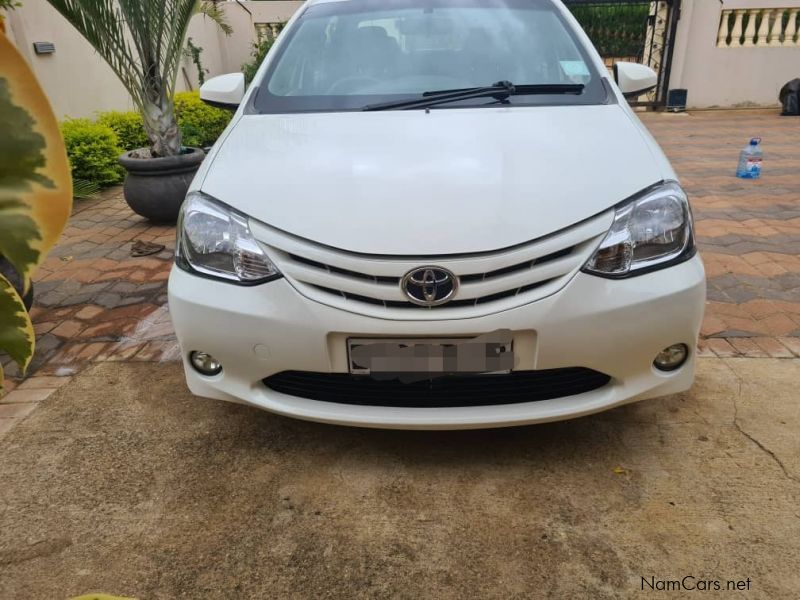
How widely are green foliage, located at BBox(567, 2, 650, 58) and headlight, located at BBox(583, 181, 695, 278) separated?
435 inches

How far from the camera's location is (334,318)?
1.79m

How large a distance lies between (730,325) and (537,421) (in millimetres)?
1768

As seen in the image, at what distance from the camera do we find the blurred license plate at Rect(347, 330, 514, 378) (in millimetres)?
1785

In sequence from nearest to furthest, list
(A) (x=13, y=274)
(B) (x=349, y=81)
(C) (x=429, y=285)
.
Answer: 1. (A) (x=13, y=274)
2. (C) (x=429, y=285)
3. (B) (x=349, y=81)

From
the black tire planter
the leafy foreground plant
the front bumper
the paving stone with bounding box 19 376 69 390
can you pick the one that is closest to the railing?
the front bumper

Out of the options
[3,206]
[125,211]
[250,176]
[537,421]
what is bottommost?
[125,211]

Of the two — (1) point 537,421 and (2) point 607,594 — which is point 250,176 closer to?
(1) point 537,421

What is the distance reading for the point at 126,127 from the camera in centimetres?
666

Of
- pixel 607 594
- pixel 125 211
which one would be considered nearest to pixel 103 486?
pixel 607 594

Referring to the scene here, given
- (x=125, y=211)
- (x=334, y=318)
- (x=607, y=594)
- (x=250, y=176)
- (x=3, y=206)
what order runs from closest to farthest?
(x=3, y=206) → (x=607, y=594) → (x=334, y=318) → (x=250, y=176) → (x=125, y=211)

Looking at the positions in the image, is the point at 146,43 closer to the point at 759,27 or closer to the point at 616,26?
the point at 759,27

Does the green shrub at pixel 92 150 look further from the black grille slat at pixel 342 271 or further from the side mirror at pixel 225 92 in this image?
the black grille slat at pixel 342 271

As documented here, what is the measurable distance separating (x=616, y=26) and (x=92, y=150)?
10310 mm

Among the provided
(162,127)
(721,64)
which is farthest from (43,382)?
(721,64)
